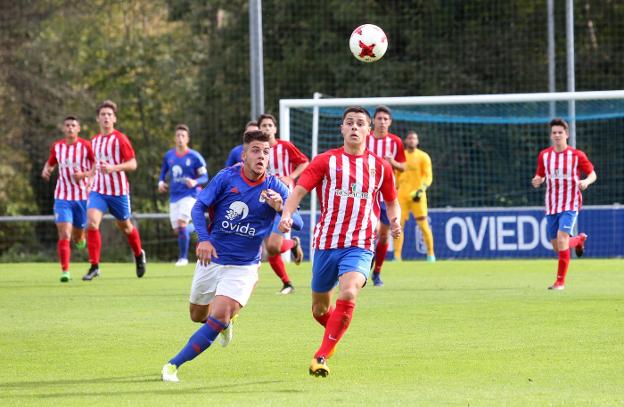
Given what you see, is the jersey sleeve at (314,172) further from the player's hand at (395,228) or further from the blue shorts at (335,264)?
the player's hand at (395,228)

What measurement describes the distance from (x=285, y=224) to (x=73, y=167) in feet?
30.5

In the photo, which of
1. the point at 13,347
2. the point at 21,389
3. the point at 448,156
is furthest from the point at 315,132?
the point at 21,389

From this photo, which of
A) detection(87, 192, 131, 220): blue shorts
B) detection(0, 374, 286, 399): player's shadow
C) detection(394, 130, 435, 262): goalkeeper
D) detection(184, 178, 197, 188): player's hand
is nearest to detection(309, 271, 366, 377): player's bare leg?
detection(0, 374, 286, 399): player's shadow

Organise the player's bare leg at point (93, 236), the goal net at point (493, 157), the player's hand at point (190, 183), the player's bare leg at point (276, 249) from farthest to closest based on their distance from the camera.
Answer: the goal net at point (493, 157) < the player's hand at point (190, 183) < the player's bare leg at point (93, 236) < the player's bare leg at point (276, 249)

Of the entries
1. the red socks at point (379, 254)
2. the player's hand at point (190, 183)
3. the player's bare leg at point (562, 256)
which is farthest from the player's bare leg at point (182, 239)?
the player's bare leg at point (562, 256)

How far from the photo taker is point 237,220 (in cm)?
871

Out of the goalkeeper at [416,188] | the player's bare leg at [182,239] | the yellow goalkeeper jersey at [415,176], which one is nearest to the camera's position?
the player's bare leg at [182,239]

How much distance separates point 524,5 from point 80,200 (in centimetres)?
1657

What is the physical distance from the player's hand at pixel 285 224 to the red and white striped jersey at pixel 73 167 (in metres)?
8.96

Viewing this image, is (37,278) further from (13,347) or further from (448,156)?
(448,156)

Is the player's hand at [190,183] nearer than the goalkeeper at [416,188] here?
Yes

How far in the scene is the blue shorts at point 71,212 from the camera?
1697cm

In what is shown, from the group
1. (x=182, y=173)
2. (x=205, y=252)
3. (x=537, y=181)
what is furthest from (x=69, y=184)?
(x=205, y=252)

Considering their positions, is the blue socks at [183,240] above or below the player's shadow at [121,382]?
below
